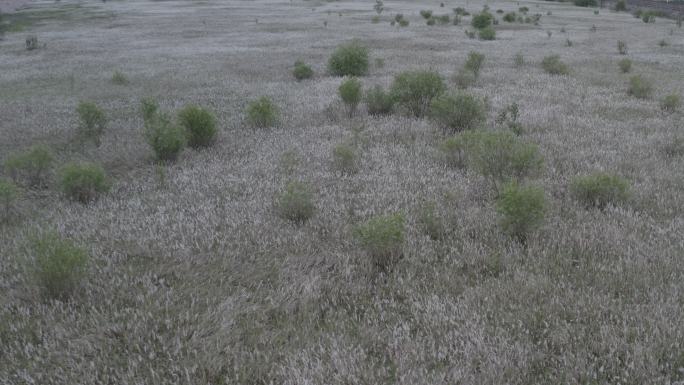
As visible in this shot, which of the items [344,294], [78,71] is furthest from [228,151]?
[78,71]

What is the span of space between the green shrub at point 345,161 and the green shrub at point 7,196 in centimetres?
→ 506

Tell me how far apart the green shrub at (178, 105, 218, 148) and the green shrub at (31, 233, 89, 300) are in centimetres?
551

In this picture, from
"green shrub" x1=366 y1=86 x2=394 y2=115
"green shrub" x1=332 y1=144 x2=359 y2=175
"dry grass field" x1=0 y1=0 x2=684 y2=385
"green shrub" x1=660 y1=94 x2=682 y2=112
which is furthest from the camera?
"green shrub" x1=366 y1=86 x2=394 y2=115

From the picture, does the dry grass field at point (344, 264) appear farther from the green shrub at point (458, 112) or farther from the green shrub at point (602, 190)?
the green shrub at point (458, 112)

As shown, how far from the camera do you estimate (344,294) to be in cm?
509

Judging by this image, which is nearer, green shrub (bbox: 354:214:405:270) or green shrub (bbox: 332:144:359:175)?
green shrub (bbox: 354:214:405:270)

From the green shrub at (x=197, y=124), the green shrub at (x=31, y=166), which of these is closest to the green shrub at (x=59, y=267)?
the green shrub at (x=31, y=166)

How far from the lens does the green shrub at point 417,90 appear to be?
12.4 metres

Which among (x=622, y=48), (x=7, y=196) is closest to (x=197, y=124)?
(x=7, y=196)

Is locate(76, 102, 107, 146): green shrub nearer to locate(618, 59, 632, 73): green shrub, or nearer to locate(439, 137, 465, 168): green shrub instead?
locate(439, 137, 465, 168): green shrub

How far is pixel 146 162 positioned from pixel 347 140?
13.8 ft

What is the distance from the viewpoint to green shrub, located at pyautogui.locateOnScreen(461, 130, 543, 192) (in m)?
7.62

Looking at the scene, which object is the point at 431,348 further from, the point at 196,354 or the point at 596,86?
the point at 596,86

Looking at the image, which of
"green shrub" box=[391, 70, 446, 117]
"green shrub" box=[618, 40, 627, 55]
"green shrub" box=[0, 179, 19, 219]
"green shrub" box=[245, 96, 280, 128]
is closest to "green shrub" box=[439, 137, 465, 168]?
"green shrub" box=[391, 70, 446, 117]
